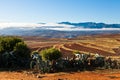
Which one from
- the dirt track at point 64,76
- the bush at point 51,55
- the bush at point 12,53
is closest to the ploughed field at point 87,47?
the bush at point 12,53

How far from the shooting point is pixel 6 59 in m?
34.7

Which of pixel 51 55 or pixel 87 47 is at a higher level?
pixel 51 55

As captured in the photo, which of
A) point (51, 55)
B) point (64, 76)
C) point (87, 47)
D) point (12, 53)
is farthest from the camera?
point (87, 47)

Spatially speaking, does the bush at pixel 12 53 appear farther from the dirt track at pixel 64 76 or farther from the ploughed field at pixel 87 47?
the ploughed field at pixel 87 47

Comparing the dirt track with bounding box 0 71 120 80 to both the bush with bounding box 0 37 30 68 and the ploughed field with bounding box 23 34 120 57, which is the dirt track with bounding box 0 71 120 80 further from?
the ploughed field with bounding box 23 34 120 57

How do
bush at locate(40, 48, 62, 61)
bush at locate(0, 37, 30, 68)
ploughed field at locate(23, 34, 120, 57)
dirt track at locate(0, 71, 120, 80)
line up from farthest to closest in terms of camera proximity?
ploughed field at locate(23, 34, 120, 57)
bush at locate(0, 37, 30, 68)
bush at locate(40, 48, 62, 61)
dirt track at locate(0, 71, 120, 80)

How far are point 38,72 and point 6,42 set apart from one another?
271 inches

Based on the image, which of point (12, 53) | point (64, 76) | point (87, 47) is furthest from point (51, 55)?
point (87, 47)

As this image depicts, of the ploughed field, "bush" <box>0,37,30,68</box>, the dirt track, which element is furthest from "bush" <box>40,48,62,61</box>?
the ploughed field

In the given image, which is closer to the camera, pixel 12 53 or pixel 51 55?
pixel 51 55

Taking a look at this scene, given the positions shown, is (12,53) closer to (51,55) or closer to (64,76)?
(51,55)

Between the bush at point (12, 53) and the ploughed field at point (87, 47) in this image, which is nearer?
the bush at point (12, 53)

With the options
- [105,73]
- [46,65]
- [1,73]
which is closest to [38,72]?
Result: [46,65]

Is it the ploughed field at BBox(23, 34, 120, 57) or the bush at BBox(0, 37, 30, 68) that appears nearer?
the bush at BBox(0, 37, 30, 68)
